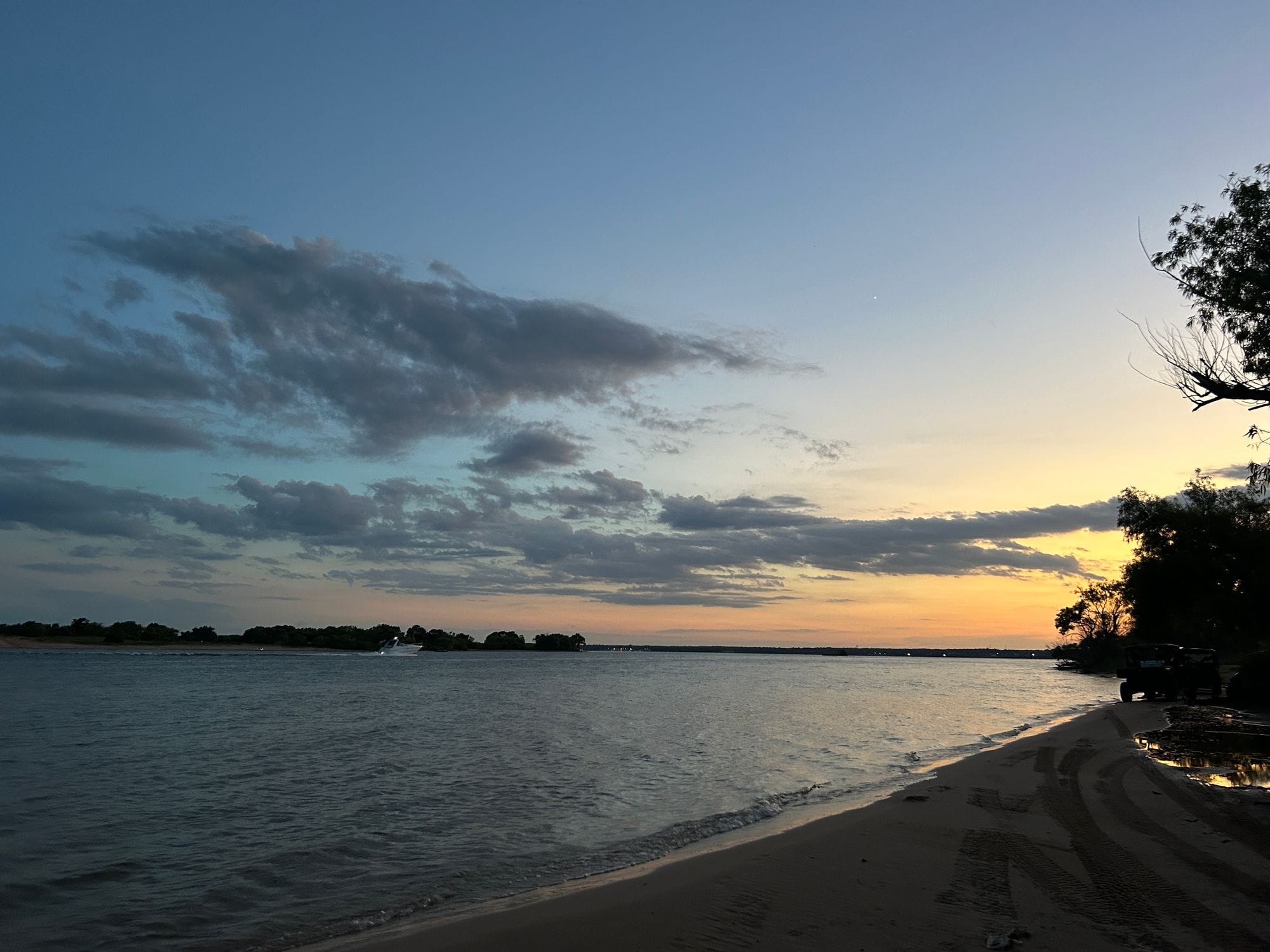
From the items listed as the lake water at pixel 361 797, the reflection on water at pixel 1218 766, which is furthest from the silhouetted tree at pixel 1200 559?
the reflection on water at pixel 1218 766

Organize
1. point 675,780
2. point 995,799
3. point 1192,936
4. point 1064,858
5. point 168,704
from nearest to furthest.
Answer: point 1192,936 < point 1064,858 < point 995,799 < point 675,780 < point 168,704

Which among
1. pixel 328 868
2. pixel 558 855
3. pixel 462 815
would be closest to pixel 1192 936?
pixel 558 855

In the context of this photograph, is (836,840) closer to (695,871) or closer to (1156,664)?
(695,871)

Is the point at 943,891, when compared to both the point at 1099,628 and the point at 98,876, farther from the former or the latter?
the point at 1099,628

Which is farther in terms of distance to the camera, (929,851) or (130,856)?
(130,856)

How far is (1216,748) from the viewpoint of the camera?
21312 millimetres

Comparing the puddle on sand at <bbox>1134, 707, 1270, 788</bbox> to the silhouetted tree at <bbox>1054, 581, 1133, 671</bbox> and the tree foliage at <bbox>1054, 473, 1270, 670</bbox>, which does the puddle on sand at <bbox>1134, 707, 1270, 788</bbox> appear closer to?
the tree foliage at <bbox>1054, 473, 1270, 670</bbox>

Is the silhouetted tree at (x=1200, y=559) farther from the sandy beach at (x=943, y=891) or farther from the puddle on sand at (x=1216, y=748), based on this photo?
the sandy beach at (x=943, y=891)

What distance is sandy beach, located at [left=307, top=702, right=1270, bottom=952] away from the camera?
7473mm

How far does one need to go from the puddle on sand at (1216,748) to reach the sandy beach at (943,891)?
2265 millimetres

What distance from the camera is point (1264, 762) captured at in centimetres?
1823

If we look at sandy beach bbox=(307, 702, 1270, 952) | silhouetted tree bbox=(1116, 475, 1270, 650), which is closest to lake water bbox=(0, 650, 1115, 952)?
sandy beach bbox=(307, 702, 1270, 952)

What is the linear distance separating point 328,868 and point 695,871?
5.59 m

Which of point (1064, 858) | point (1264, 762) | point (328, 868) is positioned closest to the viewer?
A: point (1064, 858)
